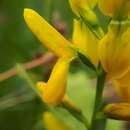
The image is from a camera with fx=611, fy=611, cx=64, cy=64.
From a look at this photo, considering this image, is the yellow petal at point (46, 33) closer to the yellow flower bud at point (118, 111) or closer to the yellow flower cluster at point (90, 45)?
the yellow flower cluster at point (90, 45)

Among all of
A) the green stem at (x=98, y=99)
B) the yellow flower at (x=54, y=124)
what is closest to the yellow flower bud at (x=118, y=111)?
the green stem at (x=98, y=99)

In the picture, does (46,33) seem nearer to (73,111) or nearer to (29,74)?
(73,111)


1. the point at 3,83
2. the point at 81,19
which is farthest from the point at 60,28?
the point at 81,19

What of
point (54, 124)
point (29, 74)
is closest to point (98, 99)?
point (54, 124)

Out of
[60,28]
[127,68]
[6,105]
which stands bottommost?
[6,105]

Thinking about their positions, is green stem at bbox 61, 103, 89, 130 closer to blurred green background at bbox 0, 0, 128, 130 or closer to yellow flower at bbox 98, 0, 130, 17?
blurred green background at bbox 0, 0, 128, 130

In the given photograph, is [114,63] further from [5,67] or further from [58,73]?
[5,67]
